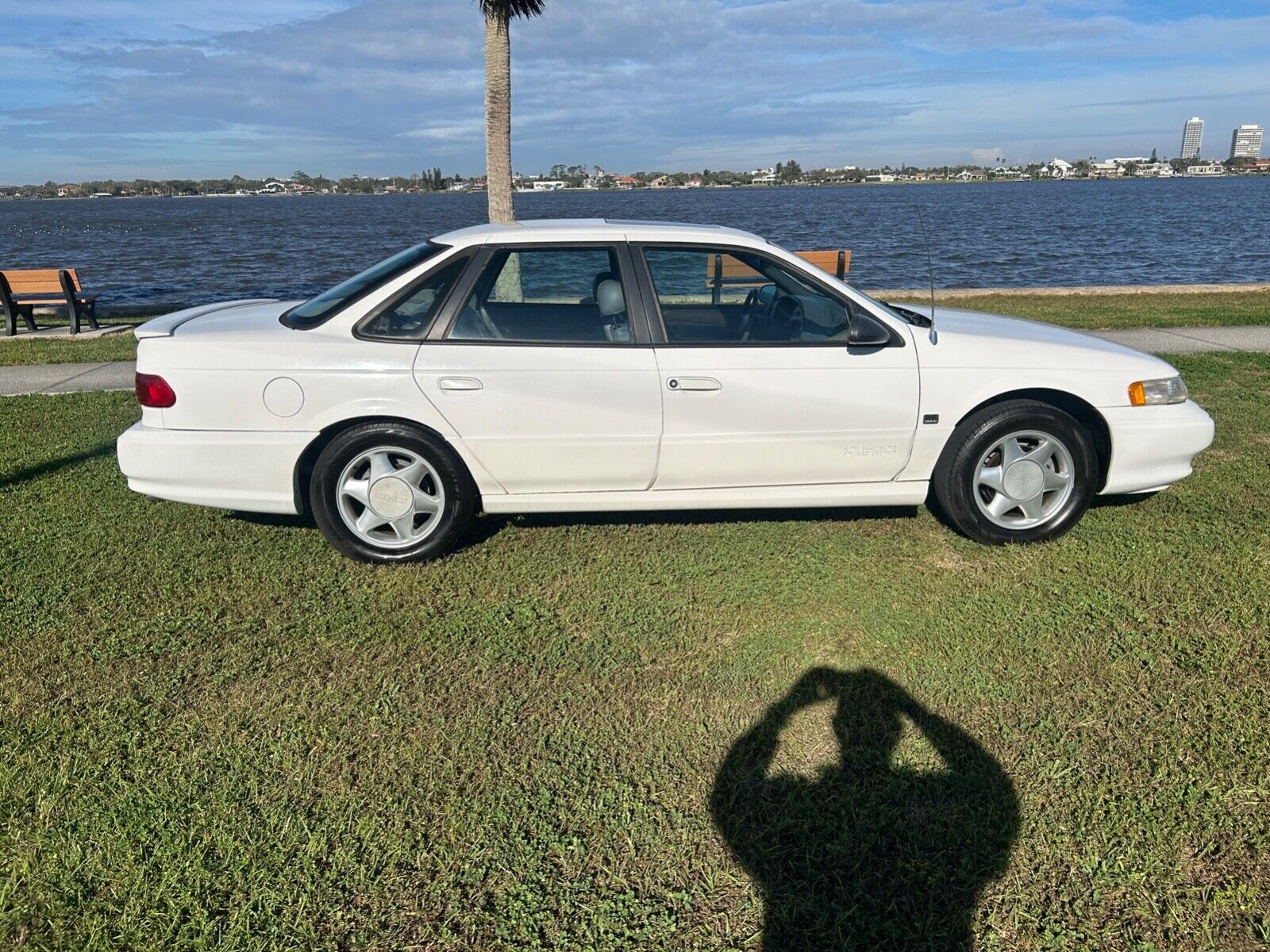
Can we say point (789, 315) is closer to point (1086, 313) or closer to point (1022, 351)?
point (1022, 351)

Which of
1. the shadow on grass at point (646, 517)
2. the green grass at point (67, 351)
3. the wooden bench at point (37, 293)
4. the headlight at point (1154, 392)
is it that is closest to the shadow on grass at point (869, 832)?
the shadow on grass at point (646, 517)

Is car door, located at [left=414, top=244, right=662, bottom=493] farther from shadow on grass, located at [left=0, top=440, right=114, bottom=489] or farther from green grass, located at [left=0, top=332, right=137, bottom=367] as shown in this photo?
green grass, located at [left=0, top=332, right=137, bottom=367]

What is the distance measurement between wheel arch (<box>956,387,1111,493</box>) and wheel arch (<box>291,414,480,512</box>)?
99.9 inches

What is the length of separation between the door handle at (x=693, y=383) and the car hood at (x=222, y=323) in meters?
1.88

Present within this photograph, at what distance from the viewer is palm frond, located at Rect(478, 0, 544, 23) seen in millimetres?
11547

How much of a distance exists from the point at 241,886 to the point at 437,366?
2464 millimetres

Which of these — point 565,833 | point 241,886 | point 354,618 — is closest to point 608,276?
point 354,618

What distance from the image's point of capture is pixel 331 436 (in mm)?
4465

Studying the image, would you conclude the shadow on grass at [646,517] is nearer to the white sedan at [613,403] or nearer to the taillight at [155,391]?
the white sedan at [613,403]

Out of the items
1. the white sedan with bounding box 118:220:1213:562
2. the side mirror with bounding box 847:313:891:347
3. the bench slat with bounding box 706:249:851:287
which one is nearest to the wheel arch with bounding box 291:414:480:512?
the white sedan with bounding box 118:220:1213:562

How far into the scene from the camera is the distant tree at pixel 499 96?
1173cm

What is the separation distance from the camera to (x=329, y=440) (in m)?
4.46

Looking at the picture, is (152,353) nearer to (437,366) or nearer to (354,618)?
(437,366)

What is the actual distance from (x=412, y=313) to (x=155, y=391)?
1247 mm
